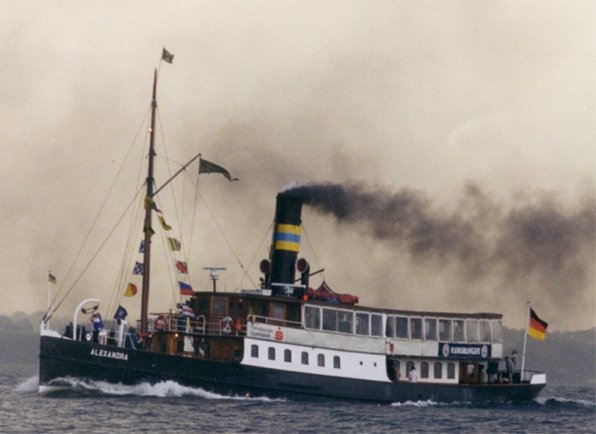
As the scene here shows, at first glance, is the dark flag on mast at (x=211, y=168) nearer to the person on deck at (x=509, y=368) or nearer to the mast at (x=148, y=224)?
the mast at (x=148, y=224)

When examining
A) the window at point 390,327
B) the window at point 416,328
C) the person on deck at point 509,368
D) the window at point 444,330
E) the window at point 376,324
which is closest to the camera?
the window at point 376,324

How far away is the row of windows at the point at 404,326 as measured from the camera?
52.4 metres

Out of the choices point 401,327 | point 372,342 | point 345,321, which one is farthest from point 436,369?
point 345,321

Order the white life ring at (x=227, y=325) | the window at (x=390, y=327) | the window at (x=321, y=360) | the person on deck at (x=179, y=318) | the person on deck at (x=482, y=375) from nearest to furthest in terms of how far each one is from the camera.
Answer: the person on deck at (x=179, y=318)
the white life ring at (x=227, y=325)
the window at (x=321, y=360)
the window at (x=390, y=327)
the person on deck at (x=482, y=375)

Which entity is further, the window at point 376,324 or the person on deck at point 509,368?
the person on deck at point 509,368

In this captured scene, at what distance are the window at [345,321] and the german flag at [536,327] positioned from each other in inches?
344

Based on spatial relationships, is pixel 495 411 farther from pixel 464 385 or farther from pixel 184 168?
pixel 184 168

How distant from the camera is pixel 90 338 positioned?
1964 inches

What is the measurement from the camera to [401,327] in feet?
177

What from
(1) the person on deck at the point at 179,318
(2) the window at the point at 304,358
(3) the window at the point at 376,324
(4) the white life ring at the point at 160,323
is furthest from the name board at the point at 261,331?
(3) the window at the point at 376,324

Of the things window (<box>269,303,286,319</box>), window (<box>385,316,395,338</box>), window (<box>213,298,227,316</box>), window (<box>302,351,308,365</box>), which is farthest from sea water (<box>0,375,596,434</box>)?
window (<box>213,298,227,316</box>)

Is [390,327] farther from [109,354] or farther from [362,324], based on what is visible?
[109,354]

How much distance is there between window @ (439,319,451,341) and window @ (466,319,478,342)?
1044 millimetres

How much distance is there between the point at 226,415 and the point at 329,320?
9232 millimetres
